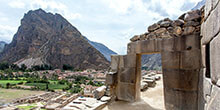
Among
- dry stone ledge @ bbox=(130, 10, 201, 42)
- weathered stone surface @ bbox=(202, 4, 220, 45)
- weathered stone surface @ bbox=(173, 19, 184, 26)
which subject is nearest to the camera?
weathered stone surface @ bbox=(202, 4, 220, 45)

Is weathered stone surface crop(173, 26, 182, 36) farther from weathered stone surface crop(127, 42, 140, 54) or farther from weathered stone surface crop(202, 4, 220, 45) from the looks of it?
weathered stone surface crop(202, 4, 220, 45)

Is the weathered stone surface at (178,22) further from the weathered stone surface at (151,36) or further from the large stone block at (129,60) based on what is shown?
the large stone block at (129,60)

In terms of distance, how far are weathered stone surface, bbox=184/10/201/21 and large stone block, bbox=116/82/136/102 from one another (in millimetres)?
2790

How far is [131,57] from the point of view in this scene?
16.9 ft

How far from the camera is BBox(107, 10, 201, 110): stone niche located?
348 cm

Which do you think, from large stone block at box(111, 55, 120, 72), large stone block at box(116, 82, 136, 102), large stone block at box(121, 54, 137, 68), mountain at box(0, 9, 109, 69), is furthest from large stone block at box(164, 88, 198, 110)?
mountain at box(0, 9, 109, 69)

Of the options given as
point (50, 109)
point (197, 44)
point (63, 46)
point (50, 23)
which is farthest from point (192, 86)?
point (50, 23)

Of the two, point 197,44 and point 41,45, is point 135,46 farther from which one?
point 41,45

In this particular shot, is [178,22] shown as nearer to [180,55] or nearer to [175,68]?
[180,55]

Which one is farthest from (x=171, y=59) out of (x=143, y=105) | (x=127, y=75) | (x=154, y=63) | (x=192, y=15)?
(x=154, y=63)

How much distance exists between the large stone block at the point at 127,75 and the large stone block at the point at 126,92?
15 cm

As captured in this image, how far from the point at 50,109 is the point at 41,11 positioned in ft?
384

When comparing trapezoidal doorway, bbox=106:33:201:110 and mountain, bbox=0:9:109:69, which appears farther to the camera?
mountain, bbox=0:9:109:69

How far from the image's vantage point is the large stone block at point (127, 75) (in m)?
5.09
